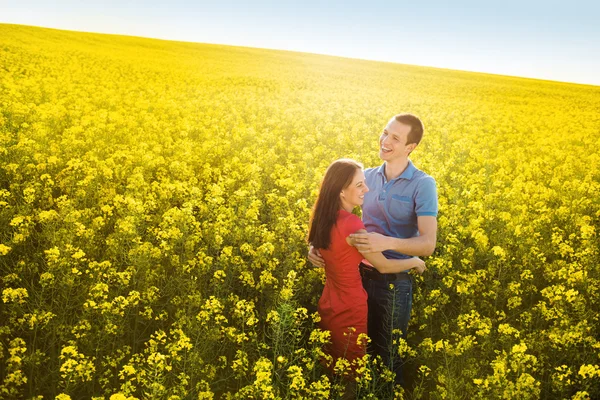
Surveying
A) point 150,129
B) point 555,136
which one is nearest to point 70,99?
point 150,129

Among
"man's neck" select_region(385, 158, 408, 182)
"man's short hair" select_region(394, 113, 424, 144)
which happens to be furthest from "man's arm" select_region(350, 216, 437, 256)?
"man's short hair" select_region(394, 113, 424, 144)

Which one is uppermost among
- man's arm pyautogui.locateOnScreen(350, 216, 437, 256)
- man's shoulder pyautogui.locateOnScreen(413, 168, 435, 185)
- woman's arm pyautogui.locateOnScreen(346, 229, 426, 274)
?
man's shoulder pyautogui.locateOnScreen(413, 168, 435, 185)

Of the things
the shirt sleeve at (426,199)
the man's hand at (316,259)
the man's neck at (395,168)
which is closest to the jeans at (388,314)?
the man's hand at (316,259)

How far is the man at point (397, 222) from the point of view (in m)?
3.77

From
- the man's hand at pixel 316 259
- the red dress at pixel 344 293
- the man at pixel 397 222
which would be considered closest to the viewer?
the red dress at pixel 344 293

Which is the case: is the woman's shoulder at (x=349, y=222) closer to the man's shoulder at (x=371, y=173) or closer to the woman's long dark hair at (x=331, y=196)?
the woman's long dark hair at (x=331, y=196)

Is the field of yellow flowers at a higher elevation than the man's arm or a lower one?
lower

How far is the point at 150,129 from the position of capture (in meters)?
10.3

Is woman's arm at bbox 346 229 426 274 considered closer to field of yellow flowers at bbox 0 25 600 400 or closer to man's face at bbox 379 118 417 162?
field of yellow flowers at bbox 0 25 600 400

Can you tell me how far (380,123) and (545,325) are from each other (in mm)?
11120

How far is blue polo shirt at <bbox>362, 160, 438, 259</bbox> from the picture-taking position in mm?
3797

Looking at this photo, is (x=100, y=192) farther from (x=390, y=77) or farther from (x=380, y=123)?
(x=390, y=77)

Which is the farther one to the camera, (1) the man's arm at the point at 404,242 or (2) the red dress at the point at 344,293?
(2) the red dress at the point at 344,293

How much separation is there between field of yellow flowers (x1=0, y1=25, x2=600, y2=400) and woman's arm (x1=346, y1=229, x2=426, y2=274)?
63 cm
